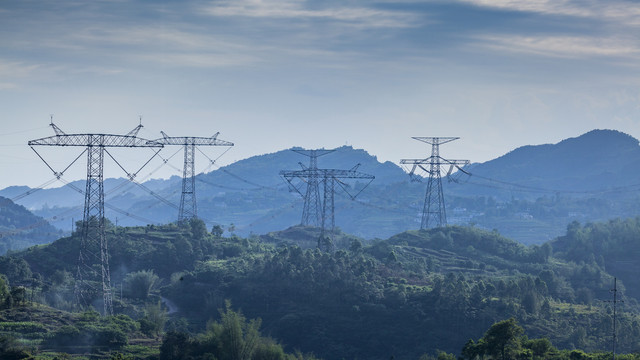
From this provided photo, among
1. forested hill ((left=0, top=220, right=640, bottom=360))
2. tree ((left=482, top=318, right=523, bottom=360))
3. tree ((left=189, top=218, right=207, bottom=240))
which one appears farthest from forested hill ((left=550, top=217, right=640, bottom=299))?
tree ((left=482, top=318, right=523, bottom=360))

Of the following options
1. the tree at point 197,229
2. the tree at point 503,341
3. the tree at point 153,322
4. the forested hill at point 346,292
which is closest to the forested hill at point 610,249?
the forested hill at point 346,292

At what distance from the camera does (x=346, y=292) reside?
119m

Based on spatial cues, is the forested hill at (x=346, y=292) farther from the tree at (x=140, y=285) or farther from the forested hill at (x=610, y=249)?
the forested hill at (x=610, y=249)

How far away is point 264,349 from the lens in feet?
272

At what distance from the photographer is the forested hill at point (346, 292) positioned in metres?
108

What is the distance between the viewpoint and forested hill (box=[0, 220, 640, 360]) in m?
108

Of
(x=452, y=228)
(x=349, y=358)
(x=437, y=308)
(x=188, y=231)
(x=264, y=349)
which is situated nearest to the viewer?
(x=264, y=349)

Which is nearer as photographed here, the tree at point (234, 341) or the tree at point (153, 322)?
the tree at point (234, 341)

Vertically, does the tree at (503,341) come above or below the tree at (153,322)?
above

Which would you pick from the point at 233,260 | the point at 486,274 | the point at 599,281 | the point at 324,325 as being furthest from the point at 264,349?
the point at 599,281

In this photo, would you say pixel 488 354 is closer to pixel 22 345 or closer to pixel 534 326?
pixel 534 326

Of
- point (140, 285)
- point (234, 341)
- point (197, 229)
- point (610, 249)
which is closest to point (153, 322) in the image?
point (234, 341)

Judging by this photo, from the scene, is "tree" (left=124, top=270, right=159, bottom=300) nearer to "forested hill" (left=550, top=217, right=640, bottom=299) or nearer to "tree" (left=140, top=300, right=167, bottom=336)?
"tree" (left=140, top=300, right=167, bottom=336)

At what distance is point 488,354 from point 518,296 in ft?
130
